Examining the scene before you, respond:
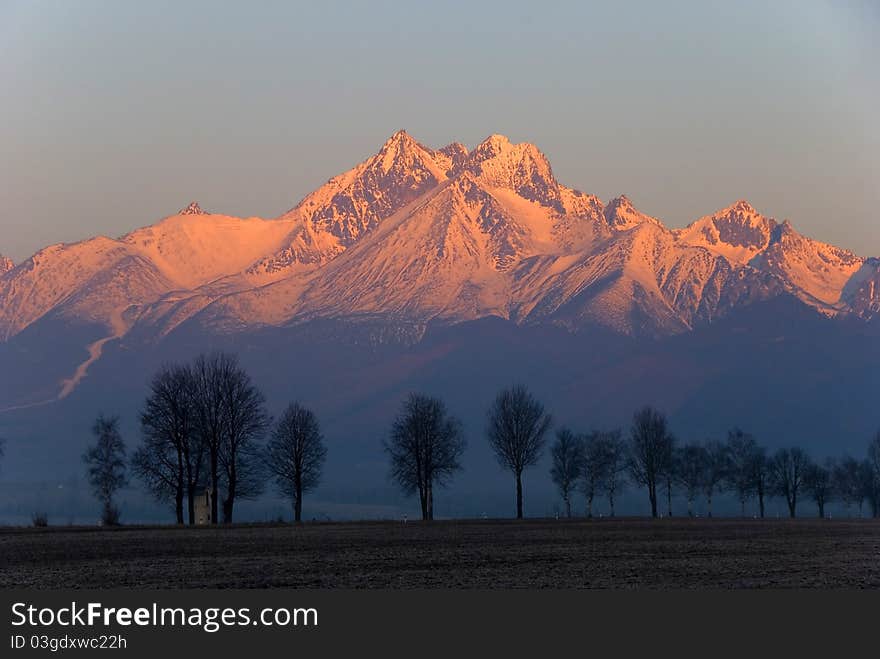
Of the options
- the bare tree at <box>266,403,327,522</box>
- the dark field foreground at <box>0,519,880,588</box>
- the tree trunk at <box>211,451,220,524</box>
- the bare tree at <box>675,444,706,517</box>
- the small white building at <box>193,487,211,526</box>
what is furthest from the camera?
the bare tree at <box>675,444,706,517</box>

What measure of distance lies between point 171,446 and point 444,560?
2480 inches

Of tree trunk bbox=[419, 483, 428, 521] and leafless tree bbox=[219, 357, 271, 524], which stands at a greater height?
leafless tree bbox=[219, 357, 271, 524]

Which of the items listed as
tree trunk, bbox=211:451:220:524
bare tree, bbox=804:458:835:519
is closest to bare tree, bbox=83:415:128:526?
tree trunk, bbox=211:451:220:524

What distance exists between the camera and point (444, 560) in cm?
5931

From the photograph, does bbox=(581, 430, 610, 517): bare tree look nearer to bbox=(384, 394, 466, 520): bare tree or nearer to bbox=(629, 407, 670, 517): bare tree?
bbox=(629, 407, 670, 517): bare tree

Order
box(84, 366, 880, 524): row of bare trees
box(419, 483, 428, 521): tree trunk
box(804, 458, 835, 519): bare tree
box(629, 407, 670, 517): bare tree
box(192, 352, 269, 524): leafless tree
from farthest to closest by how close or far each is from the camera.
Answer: box(804, 458, 835, 519): bare tree < box(629, 407, 670, 517): bare tree < box(419, 483, 428, 521): tree trunk < box(84, 366, 880, 524): row of bare trees < box(192, 352, 269, 524): leafless tree

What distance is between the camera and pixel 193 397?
119875mm

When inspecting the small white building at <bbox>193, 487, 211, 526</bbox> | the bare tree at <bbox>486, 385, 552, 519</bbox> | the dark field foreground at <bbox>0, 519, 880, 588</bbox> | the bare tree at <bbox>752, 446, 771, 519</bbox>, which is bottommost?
the dark field foreground at <bbox>0, 519, 880, 588</bbox>

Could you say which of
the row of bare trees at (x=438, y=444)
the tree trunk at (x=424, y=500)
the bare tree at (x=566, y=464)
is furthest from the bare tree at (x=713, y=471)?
the tree trunk at (x=424, y=500)

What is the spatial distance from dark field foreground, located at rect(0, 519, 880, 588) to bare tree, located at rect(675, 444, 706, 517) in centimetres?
9895

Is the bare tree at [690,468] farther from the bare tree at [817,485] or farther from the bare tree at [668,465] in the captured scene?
the bare tree at [817,485]

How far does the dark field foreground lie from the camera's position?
48656 mm

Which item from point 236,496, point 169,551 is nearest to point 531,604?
point 169,551

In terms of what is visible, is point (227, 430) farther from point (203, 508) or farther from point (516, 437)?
point (516, 437)
